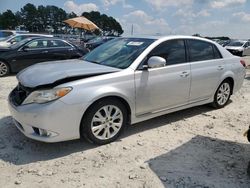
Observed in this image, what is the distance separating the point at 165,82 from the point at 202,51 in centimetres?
132

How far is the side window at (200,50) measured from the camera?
5379 millimetres

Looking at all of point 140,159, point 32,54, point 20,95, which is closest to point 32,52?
point 32,54

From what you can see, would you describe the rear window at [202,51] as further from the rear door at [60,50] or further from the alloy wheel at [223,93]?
the rear door at [60,50]

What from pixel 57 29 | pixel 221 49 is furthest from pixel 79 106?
pixel 57 29

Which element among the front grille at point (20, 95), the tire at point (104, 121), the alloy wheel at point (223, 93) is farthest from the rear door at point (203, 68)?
the front grille at point (20, 95)

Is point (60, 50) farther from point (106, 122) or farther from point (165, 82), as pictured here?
point (106, 122)

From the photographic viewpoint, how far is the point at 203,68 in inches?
215

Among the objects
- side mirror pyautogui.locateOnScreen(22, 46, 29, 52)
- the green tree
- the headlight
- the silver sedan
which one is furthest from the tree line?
the headlight

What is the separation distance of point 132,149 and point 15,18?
240 ft

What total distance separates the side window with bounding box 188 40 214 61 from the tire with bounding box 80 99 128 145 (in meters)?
1.84

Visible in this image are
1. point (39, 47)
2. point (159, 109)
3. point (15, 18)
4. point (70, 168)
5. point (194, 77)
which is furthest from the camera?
point (15, 18)

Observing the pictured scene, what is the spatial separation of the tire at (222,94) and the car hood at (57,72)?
8.48ft

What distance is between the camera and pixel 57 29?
7275 cm

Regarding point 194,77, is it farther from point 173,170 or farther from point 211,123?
point 173,170
